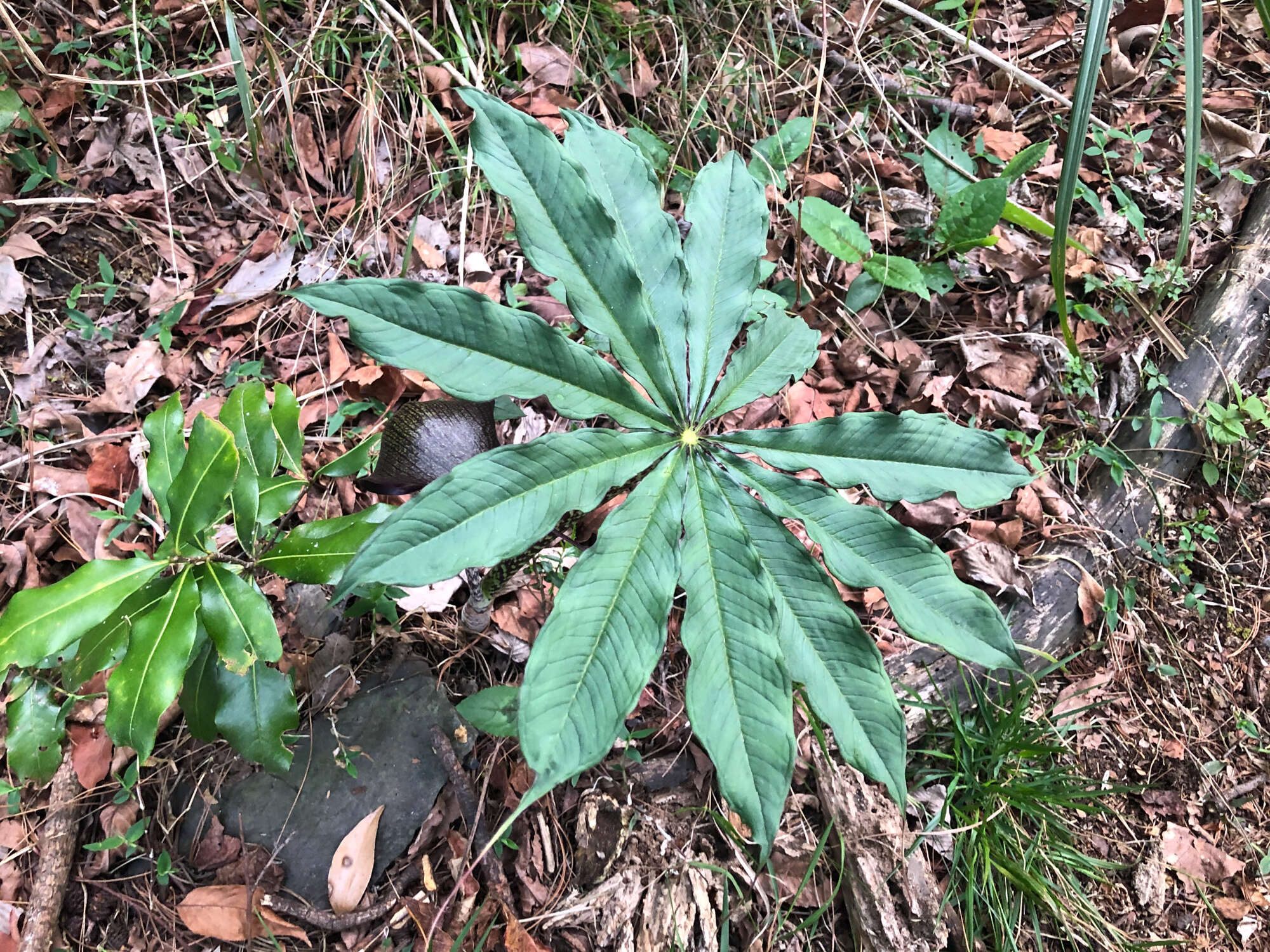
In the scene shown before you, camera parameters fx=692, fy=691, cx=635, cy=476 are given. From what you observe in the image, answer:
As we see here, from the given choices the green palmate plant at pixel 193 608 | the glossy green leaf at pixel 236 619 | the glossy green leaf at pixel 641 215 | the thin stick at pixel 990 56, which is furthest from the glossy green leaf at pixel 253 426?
the thin stick at pixel 990 56

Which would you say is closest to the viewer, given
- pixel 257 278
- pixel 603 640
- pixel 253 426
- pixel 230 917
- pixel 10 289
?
pixel 603 640

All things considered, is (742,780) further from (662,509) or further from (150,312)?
(150,312)

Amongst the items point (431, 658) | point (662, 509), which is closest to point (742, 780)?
point (662, 509)

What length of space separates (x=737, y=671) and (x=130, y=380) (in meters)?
1.66

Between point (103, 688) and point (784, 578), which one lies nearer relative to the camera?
Result: point (784, 578)

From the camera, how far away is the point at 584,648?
0.84 m

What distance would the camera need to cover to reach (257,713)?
115cm

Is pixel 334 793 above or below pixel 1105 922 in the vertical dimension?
below

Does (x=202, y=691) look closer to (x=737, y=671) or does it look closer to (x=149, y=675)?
(x=149, y=675)

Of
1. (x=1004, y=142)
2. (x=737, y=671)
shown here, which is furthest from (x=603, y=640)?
(x=1004, y=142)

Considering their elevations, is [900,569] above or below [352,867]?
above

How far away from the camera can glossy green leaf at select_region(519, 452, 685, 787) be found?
0.78 m

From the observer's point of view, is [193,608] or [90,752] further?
[90,752]

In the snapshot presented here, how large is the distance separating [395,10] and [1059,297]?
1.74m
